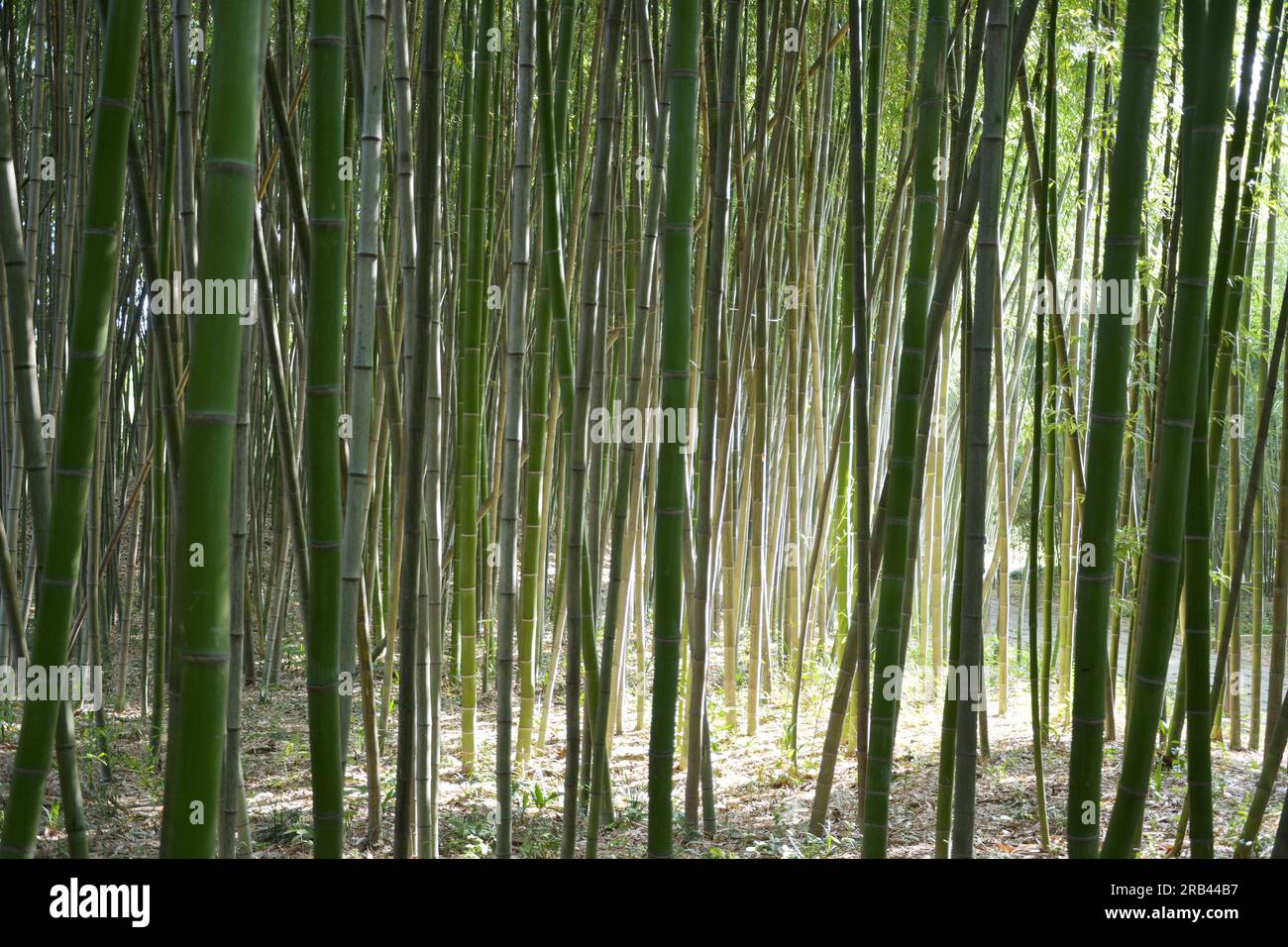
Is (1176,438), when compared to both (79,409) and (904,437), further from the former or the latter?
(79,409)

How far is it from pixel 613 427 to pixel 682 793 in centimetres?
141

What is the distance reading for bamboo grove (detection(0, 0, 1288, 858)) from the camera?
1090 millimetres

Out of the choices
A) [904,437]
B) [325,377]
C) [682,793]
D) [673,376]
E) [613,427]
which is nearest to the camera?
[325,377]

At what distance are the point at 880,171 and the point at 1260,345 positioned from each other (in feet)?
5.93

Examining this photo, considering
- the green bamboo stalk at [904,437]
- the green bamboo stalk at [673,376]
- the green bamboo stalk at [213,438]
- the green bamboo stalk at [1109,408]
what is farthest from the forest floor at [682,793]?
the green bamboo stalk at [213,438]

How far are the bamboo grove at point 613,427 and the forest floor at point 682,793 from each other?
0.02 metres

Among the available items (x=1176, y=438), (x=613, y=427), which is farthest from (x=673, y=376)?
(x=613, y=427)

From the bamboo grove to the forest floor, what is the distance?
0.02 metres

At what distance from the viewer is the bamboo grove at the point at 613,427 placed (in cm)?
109

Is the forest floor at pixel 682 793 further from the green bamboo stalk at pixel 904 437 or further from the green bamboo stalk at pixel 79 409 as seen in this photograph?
the green bamboo stalk at pixel 79 409

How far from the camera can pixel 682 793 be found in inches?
118

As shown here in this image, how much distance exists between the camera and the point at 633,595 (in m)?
4.08

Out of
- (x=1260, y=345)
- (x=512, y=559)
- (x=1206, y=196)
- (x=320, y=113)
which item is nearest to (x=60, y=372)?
(x=512, y=559)

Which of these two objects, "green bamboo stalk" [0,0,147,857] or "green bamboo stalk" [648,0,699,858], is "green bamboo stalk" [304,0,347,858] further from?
"green bamboo stalk" [648,0,699,858]
